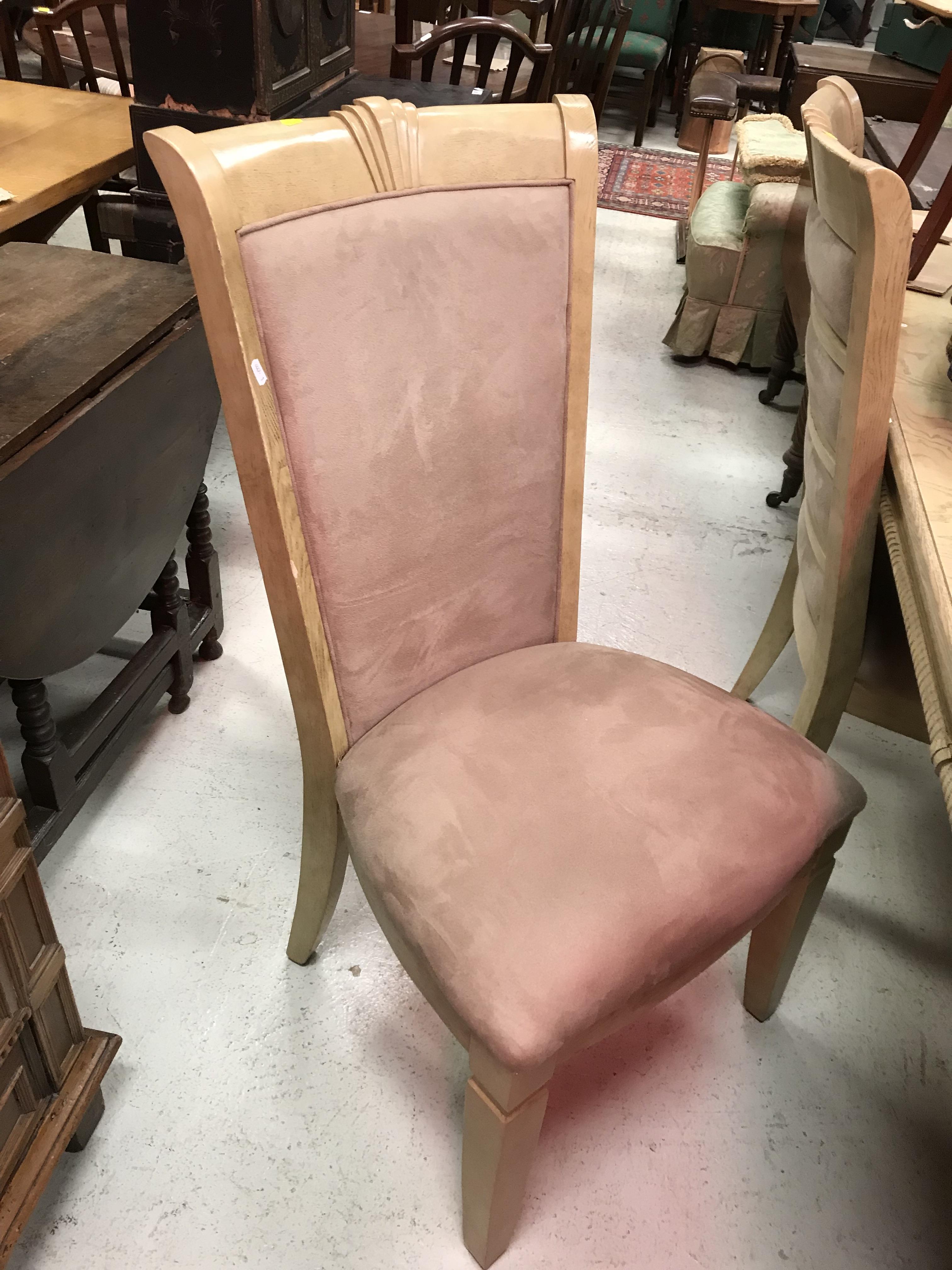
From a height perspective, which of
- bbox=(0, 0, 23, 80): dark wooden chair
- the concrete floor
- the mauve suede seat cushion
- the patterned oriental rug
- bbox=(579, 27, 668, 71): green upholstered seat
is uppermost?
bbox=(0, 0, 23, 80): dark wooden chair

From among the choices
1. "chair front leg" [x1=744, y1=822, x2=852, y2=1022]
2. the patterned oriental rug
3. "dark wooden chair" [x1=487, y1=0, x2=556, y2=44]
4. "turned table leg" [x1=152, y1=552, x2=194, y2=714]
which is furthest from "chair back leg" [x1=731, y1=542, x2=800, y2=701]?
the patterned oriental rug

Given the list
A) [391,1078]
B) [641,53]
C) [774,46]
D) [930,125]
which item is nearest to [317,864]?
[391,1078]

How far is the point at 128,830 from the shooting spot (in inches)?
58.2

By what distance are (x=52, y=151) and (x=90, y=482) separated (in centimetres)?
117

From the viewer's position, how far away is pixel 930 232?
1.60m

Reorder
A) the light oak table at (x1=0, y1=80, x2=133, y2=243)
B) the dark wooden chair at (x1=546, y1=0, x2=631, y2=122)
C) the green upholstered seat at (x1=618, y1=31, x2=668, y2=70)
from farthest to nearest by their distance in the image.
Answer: the green upholstered seat at (x1=618, y1=31, x2=668, y2=70) < the dark wooden chair at (x1=546, y1=0, x2=631, y2=122) < the light oak table at (x1=0, y1=80, x2=133, y2=243)

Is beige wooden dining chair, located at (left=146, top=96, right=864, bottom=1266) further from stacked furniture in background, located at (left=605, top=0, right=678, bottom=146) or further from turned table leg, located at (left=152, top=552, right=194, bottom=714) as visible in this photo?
stacked furniture in background, located at (left=605, top=0, right=678, bottom=146)

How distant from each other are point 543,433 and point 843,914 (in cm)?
94

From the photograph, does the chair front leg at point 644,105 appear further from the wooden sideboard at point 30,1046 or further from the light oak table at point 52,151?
the wooden sideboard at point 30,1046

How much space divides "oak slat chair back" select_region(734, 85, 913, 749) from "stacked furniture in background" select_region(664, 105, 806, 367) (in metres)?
1.49

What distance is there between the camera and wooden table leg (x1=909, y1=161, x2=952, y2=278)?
1561 millimetres

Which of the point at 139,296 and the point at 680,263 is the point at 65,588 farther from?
the point at 680,263

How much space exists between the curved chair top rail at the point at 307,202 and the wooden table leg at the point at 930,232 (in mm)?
880

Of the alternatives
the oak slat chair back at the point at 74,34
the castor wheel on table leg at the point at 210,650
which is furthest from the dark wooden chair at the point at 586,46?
the castor wheel on table leg at the point at 210,650
